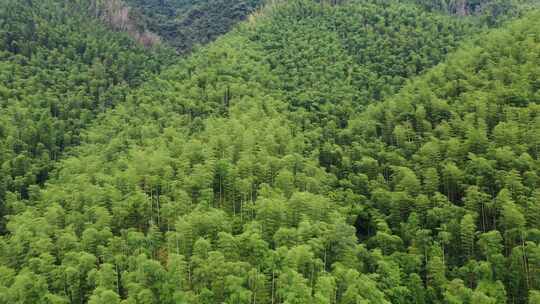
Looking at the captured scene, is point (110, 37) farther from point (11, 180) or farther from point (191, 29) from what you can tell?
point (11, 180)

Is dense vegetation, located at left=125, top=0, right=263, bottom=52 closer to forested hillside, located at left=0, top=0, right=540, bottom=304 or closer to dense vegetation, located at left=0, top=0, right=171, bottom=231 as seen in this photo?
dense vegetation, located at left=0, top=0, right=171, bottom=231

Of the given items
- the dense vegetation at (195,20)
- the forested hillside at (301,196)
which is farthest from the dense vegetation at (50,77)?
the dense vegetation at (195,20)

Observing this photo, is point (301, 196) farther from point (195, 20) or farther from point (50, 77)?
point (195, 20)

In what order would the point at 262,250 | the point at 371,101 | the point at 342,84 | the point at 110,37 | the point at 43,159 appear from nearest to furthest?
the point at 262,250
the point at 43,159
the point at 371,101
the point at 342,84
the point at 110,37

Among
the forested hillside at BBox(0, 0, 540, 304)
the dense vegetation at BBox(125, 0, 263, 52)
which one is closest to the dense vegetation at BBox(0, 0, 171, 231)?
the forested hillside at BBox(0, 0, 540, 304)

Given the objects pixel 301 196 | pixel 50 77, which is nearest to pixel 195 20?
pixel 50 77

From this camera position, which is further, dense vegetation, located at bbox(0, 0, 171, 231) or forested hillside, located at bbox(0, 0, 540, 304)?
dense vegetation, located at bbox(0, 0, 171, 231)

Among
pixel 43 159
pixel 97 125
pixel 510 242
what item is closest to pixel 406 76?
pixel 510 242

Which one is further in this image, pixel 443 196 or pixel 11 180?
pixel 11 180
